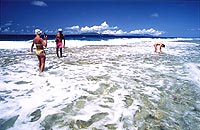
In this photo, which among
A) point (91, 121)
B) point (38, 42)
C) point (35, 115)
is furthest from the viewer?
point (38, 42)

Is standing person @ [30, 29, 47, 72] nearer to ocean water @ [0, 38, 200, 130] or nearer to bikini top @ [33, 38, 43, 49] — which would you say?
bikini top @ [33, 38, 43, 49]

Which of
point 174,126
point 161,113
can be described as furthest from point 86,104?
point 174,126

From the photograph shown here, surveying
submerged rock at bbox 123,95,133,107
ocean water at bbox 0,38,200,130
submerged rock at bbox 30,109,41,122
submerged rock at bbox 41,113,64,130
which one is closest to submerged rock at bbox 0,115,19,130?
ocean water at bbox 0,38,200,130

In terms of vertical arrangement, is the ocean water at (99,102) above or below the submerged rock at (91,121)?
above

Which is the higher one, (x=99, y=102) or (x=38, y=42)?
(x=38, y=42)

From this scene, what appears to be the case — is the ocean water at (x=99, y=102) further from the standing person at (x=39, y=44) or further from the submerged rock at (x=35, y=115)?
the standing person at (x=39, y=44)

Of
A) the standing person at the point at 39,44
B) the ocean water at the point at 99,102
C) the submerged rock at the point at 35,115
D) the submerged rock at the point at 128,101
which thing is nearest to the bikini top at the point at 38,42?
the standing person at the point at 39,44

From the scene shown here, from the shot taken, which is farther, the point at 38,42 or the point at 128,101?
the point at 38,42

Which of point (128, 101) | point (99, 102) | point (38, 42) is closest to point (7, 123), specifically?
point (99, 102)

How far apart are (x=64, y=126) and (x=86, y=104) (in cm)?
142

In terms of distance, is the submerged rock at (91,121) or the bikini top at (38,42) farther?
the bikini top at (38,42)

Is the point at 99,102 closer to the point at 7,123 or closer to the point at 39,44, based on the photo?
the point at 7,123

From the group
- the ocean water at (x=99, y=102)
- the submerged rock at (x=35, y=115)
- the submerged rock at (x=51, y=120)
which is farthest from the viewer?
the submerged rock at (x=35, y=115)

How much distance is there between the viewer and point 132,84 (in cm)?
838
